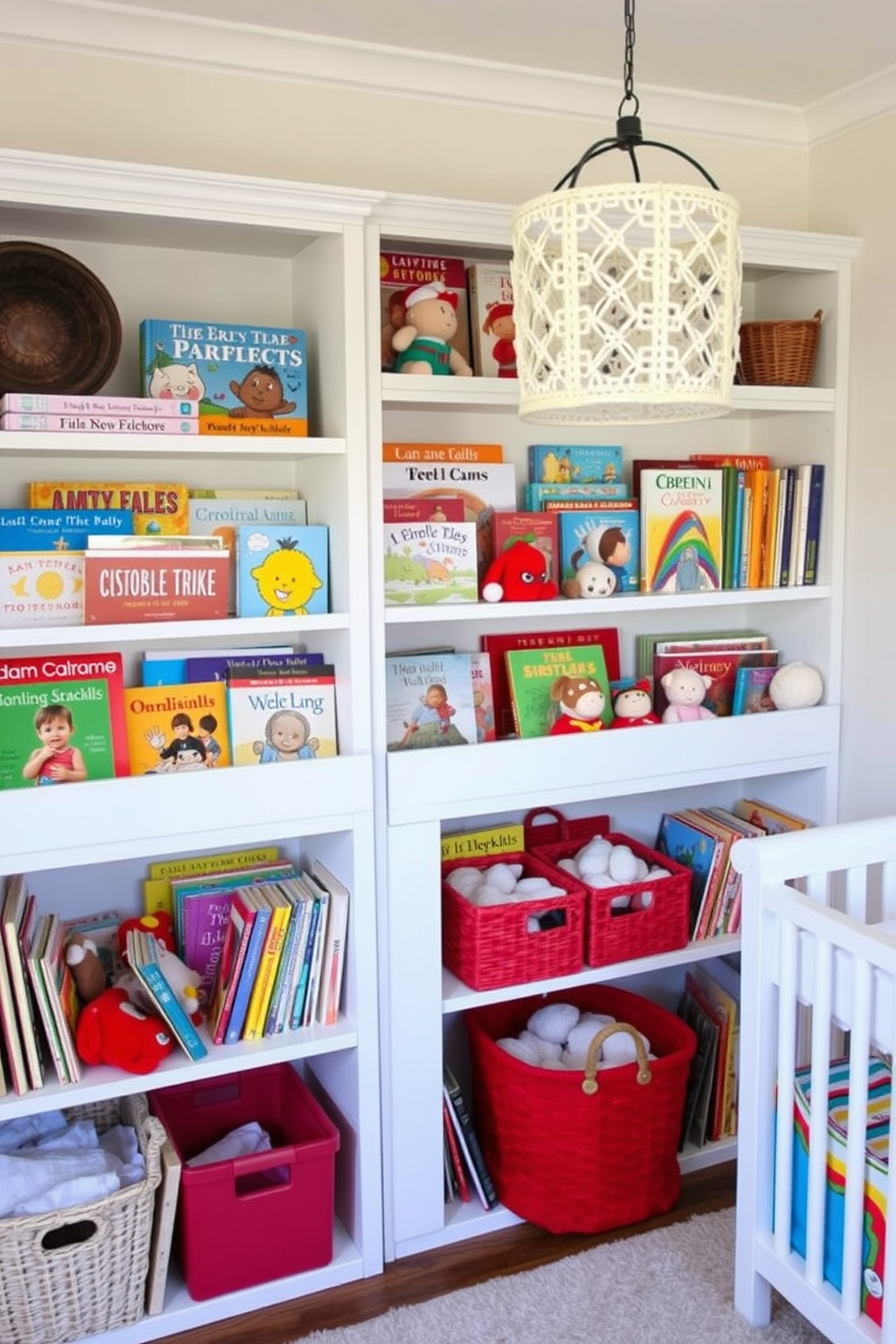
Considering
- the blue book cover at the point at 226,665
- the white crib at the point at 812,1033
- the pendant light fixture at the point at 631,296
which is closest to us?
the pendant light fixture at the point at 631,296

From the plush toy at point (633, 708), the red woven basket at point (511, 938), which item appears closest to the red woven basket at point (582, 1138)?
the red woven basket at point (511, 938)

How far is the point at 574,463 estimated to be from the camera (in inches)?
96.3

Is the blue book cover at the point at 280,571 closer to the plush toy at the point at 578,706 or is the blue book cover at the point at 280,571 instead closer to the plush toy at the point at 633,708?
the plush toy at the point at 578,706

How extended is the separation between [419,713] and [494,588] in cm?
28

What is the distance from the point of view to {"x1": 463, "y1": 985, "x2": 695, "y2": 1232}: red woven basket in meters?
2.16

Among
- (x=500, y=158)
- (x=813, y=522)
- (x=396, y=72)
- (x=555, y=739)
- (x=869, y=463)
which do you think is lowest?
(x=555, y=739)

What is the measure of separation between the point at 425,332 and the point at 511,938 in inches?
44.8

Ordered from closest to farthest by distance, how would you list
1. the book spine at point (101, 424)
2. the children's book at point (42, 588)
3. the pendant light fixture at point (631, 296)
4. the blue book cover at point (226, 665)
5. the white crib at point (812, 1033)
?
the pendant light fixture at point (631, 296)
the white crib at point (812, 1033)
the book spine at point (101, 424)
the children's book at point (42, 588)
the blue book cover at point (226, 665)

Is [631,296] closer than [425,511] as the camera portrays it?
Yes

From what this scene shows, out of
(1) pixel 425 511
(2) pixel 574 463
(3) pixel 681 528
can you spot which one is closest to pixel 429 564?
(1) pixel 425 511

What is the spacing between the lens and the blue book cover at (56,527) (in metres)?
1.94

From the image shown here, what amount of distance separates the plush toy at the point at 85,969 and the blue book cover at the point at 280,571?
0.63 meters

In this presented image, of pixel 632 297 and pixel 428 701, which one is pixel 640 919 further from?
pixel 632 297

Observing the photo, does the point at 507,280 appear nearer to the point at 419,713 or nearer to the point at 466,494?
the point at 466,494
